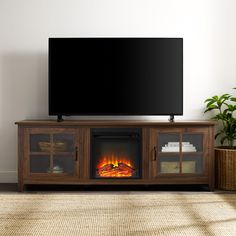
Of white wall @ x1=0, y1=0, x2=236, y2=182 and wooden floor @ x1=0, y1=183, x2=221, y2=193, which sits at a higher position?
Result: white wall @ x1=0, y1=0, x2=236, y2=182

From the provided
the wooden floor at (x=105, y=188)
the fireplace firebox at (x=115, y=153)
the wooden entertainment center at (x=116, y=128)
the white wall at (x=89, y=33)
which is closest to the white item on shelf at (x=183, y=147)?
the wooden entertainment center at (x=116, y=128)

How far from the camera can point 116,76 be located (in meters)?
4.69

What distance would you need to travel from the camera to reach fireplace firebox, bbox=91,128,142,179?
4.54 meters

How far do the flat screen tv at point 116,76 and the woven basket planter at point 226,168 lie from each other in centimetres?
55

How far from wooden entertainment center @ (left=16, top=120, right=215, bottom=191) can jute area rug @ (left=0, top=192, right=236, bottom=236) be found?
0.61 ft

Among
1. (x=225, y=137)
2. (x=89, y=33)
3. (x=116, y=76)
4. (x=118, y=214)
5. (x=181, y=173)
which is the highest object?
(x=89, y=33)

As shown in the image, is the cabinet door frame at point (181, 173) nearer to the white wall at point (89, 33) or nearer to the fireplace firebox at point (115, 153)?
the fireplace firebox at point (115, 153)

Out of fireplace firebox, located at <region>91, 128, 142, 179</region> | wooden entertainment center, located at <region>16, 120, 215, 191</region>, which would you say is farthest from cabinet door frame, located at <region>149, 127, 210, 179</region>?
fireplace firebox, located at <region>91, 128, 142, 179</region>

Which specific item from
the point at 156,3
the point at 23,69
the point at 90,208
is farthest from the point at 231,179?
the point at 23,69

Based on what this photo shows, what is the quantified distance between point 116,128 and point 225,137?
3.54 feet

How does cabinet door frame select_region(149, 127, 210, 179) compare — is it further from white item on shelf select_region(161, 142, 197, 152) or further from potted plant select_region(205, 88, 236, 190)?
potted plant select_region(205, 88, 236, 190)

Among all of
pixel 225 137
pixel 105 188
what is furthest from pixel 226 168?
pixel 105 188

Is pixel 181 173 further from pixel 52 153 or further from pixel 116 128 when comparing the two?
pixel 52 153

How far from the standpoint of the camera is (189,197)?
4.30 m
